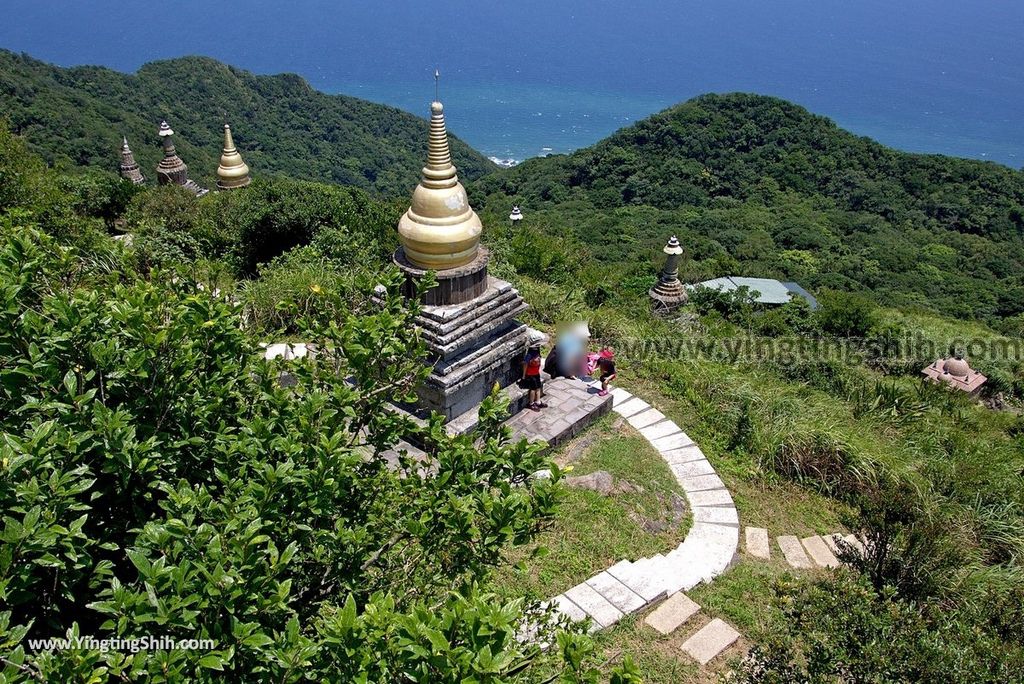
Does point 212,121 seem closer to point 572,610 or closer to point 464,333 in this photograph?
point 464,333

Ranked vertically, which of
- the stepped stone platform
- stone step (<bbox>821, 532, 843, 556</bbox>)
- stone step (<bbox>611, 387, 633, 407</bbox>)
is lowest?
stone step (<bbox>821, 532, 843, 556</bbox>)

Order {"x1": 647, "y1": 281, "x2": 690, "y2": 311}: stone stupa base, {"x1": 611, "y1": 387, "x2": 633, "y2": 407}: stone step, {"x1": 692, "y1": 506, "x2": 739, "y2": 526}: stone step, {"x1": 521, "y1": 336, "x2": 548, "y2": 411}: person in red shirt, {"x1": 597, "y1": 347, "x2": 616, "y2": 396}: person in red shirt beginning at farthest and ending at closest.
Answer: {"x1": 647, "y1": 281, "x2": 690, "y2": 311}: stone stupa base, {"x1": 611, "y1": 387, "x2": 633, "y2": 407}: stone step, {"x1": 597, "y1": 347, "x2": 616, "y2": 396}: person in red shirt, {"x1": 521, "y1": 336, "x2": 548, "y2": 411}: person in red shirt, {"x1": 692, "y1": 506, "x2": 739, "y2": 526}: stone step

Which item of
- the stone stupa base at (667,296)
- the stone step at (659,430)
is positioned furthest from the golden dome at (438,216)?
the stone stupa base at (667,296)

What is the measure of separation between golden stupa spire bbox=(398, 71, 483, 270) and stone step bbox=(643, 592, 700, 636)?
5430 millimetres

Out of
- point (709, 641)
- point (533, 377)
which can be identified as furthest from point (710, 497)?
point (533, 377)

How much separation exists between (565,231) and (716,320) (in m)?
10.8

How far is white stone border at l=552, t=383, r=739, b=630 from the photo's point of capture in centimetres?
852

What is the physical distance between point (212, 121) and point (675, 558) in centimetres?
7106

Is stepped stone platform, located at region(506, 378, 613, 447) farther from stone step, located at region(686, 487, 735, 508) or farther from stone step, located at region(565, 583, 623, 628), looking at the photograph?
stone step, located at region(565, 583, 623, 628)

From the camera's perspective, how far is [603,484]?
34.5ft

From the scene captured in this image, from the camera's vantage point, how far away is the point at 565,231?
2789 cm

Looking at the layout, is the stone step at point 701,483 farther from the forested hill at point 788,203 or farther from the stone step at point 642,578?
the forested hill at point 788,203

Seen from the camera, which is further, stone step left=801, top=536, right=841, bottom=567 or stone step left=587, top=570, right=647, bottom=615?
stone step left=801, top=536, right=841, bottom=567

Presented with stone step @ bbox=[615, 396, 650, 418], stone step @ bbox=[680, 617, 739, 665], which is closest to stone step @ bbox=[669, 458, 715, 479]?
stone step @ bbox=[615, 396, 650, 418]
